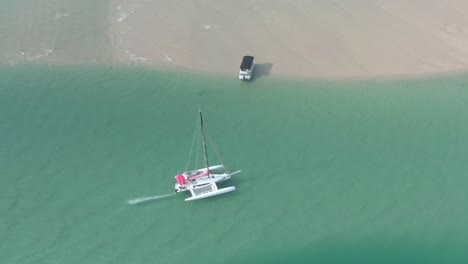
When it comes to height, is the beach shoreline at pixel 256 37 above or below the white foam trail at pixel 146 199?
above

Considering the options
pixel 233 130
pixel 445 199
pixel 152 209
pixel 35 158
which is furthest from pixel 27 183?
pixel 445 199

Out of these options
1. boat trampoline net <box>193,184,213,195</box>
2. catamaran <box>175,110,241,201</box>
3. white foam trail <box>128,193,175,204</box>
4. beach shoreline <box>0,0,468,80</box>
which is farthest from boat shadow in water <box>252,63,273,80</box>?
white foam trail <box>128,193,175,204</box>

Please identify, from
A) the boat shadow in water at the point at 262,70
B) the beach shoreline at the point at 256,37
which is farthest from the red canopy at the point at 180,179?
the boat shadow in water at the point at 262,70

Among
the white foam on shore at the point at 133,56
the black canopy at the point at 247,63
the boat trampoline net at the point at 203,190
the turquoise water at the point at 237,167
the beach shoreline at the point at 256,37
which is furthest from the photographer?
the white foam on shore at the point at 133,56

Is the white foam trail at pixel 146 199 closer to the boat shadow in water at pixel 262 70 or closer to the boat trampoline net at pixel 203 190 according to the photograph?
the boat trampoline net at pixel 203 190

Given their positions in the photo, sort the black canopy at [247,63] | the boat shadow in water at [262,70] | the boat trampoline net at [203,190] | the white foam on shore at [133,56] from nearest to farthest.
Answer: the boat trampoline net at [203,190]
the black canopy at [247,63]
the boat shadow in water at [262,70]
the white foam on shore at [133,56]
